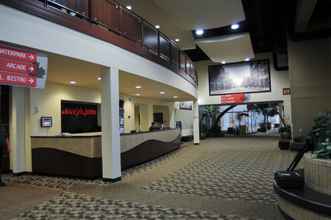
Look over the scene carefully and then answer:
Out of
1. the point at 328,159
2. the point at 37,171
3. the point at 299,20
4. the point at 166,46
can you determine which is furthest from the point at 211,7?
the point at 37,171

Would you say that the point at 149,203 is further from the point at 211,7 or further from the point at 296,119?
the point at 296,119

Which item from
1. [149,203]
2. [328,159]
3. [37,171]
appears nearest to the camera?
[328,159]

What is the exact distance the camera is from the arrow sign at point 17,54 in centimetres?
387

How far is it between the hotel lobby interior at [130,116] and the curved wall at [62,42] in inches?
0.8

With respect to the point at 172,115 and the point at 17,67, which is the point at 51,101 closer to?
the point at 17,67

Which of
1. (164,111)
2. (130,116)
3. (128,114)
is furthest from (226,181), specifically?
(164,111)

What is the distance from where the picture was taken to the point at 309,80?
1130 cm

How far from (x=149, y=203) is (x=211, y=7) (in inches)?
231

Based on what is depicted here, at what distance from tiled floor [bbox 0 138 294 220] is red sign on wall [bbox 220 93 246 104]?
10.7 m

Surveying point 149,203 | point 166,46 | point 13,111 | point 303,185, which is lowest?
point 149,203

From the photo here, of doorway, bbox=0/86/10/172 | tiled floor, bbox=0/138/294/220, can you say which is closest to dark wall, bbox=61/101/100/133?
doorway, bbox=0/86/10/172

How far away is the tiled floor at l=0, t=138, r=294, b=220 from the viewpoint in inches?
155

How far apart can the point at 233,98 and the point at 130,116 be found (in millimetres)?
8116

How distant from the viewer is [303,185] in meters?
3.68
